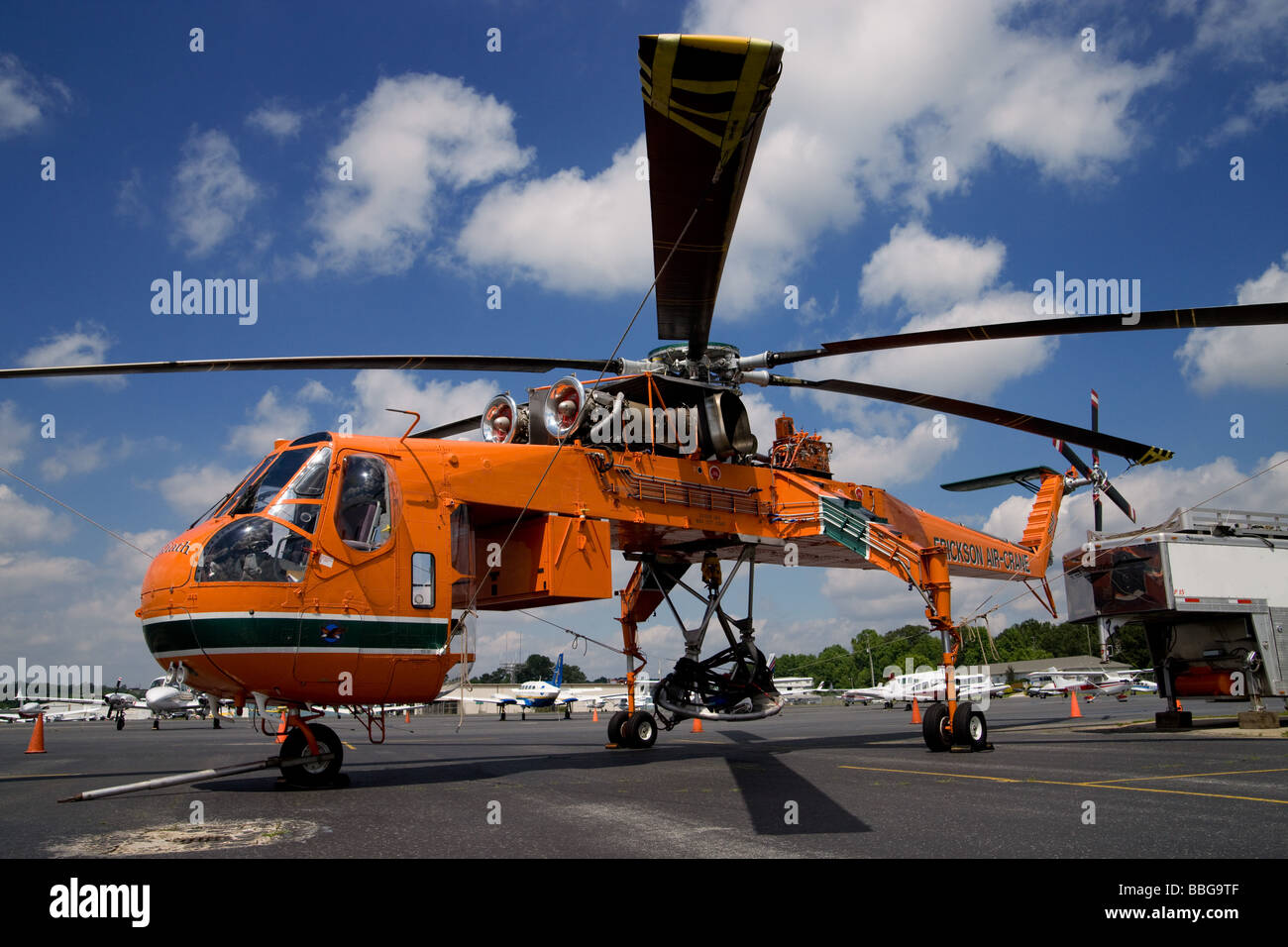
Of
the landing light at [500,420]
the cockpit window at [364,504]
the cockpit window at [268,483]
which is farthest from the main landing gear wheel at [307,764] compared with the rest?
the landing light at [500,420]

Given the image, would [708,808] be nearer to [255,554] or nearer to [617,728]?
[255,554]

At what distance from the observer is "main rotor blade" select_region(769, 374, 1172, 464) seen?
46.1 feet

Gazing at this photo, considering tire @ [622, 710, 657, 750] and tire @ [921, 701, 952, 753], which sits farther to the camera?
tire @ [622, 710, 657, 750]

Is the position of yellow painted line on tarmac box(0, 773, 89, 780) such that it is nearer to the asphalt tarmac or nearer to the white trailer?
the asphalt tarmac

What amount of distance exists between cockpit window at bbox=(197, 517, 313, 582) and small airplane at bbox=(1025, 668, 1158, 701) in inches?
2764

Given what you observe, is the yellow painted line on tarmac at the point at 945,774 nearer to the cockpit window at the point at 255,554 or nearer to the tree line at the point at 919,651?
the cockpit window at the point at 255,554

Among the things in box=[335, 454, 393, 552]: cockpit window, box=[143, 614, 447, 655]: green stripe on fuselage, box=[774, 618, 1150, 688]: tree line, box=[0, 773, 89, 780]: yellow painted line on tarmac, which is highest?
box=[335, 454, 393, 552]: cockpit window

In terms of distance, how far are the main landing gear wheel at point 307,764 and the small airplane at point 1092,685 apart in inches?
2715

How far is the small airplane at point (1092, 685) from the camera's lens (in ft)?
230

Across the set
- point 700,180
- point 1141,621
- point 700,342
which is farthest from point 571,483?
point 1141,621

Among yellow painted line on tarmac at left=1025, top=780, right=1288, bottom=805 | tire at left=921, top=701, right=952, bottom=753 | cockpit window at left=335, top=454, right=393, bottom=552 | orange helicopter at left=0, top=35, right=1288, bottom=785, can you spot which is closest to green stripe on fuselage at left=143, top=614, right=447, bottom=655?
orange helicopter at left=0, top=35, right=1288, bottom=785

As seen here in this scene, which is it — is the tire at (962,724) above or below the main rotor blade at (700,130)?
below

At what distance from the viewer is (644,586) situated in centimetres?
1748
